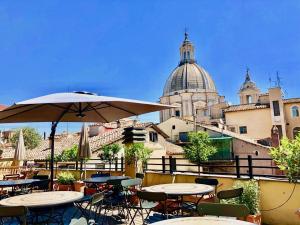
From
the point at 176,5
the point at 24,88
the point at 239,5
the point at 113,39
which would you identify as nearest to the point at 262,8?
the point at 239,5

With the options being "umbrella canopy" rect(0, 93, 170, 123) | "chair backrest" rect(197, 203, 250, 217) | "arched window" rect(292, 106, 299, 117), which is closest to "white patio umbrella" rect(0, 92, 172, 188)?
"umbrella canopy" rect(0, 93, 170, 123)

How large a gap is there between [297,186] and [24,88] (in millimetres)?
18884

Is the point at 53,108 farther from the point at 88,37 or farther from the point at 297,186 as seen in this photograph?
the point at 88,37

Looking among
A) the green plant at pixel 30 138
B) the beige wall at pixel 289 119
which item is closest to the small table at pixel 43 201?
the beige wall at pixel 289 119

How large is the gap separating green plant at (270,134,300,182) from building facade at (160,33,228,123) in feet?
165

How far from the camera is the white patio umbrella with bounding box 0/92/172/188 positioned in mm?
5209

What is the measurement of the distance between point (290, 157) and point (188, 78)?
2372 inches

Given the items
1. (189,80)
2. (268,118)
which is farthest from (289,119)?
(189,80)

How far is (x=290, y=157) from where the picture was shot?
179 inches

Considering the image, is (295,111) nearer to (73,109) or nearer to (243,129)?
(243,129)

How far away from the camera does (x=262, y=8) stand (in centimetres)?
1177

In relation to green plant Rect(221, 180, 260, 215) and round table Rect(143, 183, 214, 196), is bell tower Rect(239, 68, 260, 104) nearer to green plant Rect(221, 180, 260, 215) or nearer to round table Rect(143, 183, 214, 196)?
green plant Rect(221, 180, 260, 215)

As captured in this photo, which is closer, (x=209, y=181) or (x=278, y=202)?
(x=278, y=202)

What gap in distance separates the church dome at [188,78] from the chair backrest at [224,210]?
59758 millimetres
